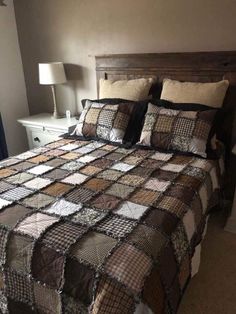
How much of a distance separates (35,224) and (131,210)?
0.45 meters

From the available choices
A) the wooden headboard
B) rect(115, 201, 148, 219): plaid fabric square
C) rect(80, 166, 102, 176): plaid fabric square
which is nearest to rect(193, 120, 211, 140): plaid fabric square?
the wooden headboard

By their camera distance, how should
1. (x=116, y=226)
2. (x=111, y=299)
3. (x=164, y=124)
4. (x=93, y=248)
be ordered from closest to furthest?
1. (x=111, y=299)
2. (x=93, y=248)
3. (x=116, y=226)
4. (x=164, y=124)

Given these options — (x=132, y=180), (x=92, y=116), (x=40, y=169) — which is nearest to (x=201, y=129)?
(x=132, y=180)

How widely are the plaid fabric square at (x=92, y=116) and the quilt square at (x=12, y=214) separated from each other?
112 centimetres

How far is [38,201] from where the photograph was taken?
1.45 metres

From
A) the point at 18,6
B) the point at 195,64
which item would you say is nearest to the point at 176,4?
the point at 195,64

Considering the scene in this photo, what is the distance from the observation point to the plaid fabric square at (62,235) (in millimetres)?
1128

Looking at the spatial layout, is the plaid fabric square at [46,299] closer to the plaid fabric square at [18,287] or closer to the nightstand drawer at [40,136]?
the plaid fabric square at [18,287]

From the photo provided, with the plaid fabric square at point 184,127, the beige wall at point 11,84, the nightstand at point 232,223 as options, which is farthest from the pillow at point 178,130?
the beige wall at point 11,84

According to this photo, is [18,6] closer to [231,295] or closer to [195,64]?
[195,64]

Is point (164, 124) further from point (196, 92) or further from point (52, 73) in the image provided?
point (52, 73)

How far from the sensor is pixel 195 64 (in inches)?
91.1

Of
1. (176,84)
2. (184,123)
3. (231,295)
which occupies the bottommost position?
(231,295)

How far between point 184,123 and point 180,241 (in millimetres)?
968
